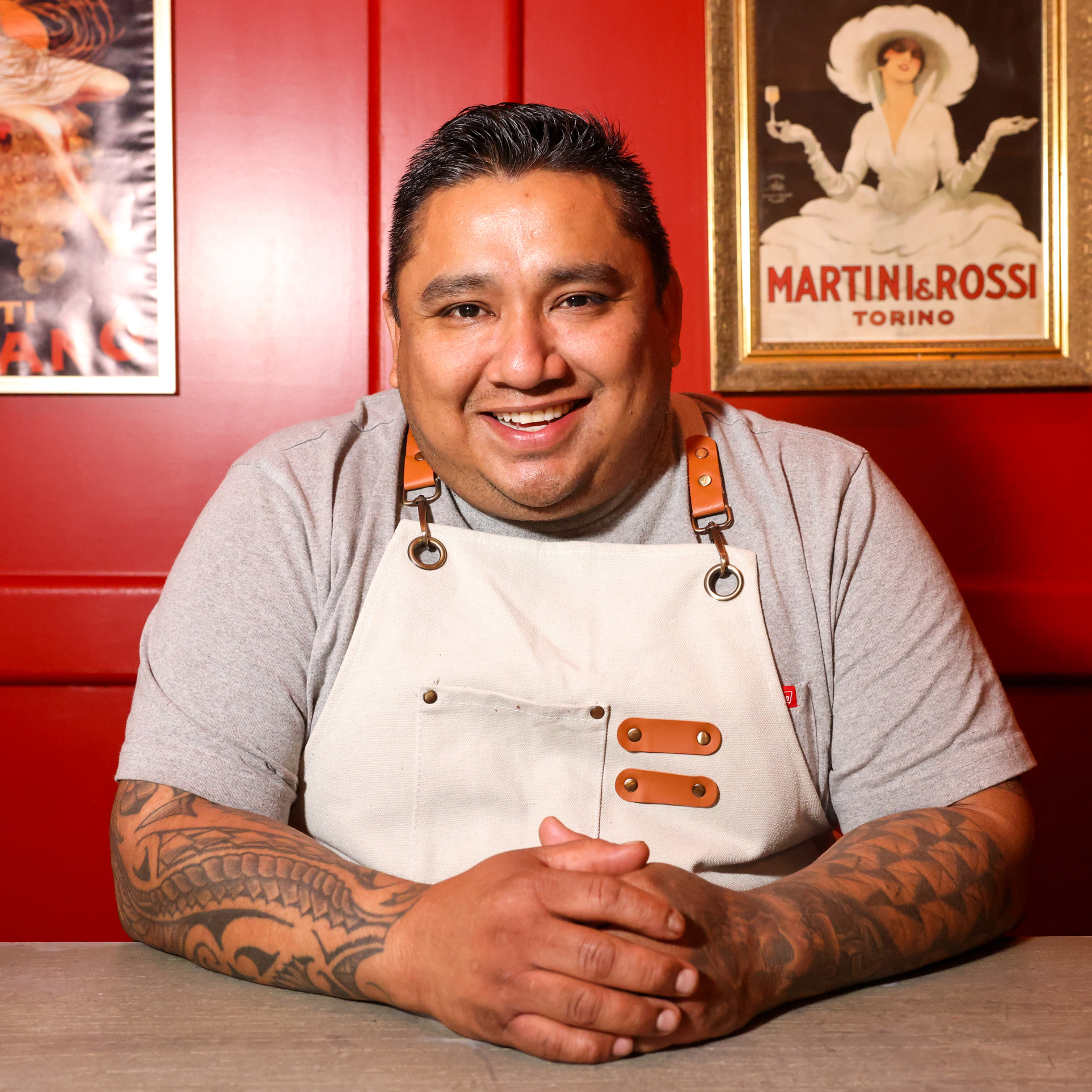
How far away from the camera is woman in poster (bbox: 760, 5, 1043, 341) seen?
212 cm

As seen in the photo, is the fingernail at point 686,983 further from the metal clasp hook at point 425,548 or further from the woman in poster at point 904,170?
the woman in poster at point 904,170

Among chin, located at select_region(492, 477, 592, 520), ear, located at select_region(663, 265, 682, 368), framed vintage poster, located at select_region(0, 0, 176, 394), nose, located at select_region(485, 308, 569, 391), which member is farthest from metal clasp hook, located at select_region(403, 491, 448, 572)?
framed vintage poster, located at select_region(0, 0, 176, 394)

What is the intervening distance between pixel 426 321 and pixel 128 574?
1.07 metres

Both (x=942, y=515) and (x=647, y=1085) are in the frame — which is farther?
(x=942, y=515)

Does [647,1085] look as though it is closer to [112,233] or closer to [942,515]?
[942,515]

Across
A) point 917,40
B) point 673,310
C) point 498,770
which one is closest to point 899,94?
point 917,40

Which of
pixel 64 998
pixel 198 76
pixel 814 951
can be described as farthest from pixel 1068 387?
pixel 64 998

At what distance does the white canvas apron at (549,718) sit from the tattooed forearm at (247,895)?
0.59ft

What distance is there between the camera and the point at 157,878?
1.16 metres

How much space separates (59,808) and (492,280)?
4.83ft

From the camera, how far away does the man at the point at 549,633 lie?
4.14 ft

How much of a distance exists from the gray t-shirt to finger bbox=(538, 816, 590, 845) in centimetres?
36

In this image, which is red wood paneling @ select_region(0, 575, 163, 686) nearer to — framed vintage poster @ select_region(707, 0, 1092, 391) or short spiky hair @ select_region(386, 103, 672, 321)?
short spiky hair @ select_region(386, 103, 672, 321)

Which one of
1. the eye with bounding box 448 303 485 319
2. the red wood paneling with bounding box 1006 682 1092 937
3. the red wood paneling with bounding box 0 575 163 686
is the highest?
the eye with bounding box 448 303 485 319
